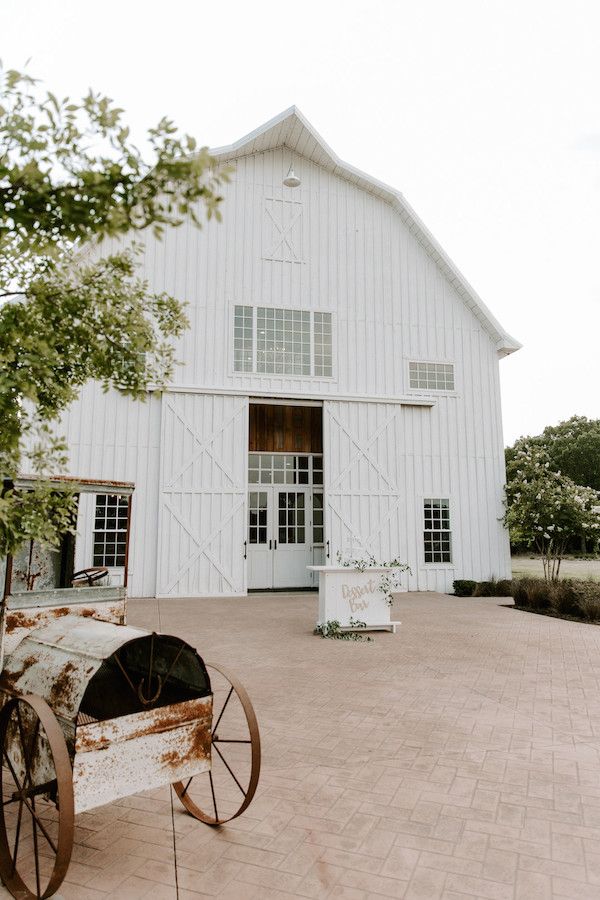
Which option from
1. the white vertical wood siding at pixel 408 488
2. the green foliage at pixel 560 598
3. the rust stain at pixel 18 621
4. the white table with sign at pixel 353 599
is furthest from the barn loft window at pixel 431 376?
the rust stain at pixel 18 621

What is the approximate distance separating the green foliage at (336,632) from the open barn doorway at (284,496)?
548 centimetres

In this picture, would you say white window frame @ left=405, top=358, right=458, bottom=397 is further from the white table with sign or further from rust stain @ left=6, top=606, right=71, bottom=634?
rust stain @ left=6, top=606, right=71, bottom=634

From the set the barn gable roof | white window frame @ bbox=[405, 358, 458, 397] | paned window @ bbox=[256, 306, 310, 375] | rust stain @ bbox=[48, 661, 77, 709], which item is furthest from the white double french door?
rust stain @ bbox=[48, 661, 77, 709]

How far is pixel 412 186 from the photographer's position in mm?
15242

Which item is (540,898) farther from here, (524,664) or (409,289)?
(409,289)

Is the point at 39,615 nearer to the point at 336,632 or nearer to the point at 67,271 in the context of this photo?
the point at 67,271

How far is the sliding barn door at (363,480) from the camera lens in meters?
13.3

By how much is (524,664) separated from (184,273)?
1069 cm

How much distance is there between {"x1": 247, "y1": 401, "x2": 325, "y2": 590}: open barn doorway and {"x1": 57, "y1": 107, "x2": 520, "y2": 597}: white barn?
0.05 m

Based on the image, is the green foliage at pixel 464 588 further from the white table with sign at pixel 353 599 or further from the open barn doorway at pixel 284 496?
the white table with sign at pixel 353 599

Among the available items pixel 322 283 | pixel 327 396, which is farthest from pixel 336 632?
pixel 322 283

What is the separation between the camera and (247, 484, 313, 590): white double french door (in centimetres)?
1401

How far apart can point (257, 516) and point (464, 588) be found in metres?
5.29

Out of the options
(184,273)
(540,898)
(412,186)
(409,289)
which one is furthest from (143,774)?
(412,186)
